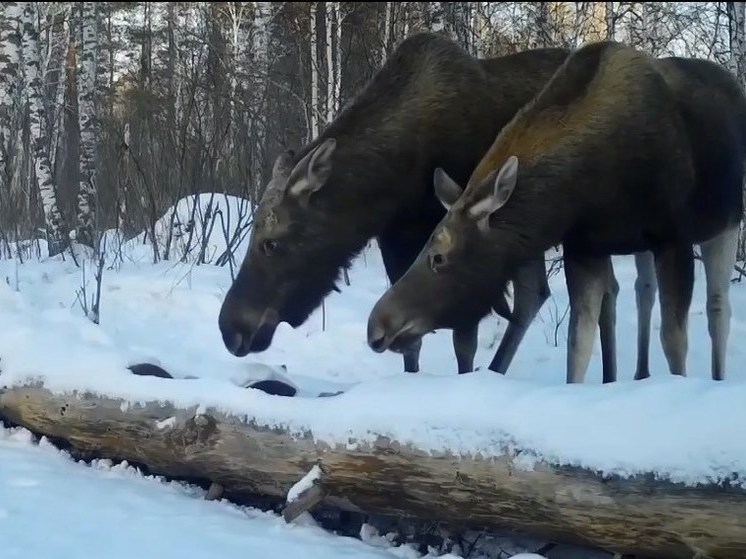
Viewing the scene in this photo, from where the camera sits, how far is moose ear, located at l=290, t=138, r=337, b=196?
469 centimetres

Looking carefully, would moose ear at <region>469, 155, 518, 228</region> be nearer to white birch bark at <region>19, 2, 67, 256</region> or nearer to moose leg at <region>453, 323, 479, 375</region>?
moose leg at <region>453, 323, 479, 375</region>

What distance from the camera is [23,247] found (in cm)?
1095

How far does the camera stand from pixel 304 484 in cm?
339

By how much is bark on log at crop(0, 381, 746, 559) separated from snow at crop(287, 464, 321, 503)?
44 mm

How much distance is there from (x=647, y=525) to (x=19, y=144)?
1297 cm

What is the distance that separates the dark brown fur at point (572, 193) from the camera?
4.20 meters

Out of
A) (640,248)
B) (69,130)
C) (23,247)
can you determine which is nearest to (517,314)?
(640,248)

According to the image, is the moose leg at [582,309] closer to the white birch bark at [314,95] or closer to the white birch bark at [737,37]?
the white birch bark at [737,37]

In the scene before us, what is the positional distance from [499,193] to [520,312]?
4.75 ft

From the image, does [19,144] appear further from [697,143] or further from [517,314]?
[697,143]

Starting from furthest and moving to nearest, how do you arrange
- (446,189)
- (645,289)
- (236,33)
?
(236,33), (645,289), (446,189)

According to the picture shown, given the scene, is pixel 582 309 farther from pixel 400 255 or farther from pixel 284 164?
pixel 284 164

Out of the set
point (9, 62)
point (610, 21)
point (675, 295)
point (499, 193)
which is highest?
point (610, 21)

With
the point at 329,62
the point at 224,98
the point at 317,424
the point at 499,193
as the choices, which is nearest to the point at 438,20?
the point at 329,62
